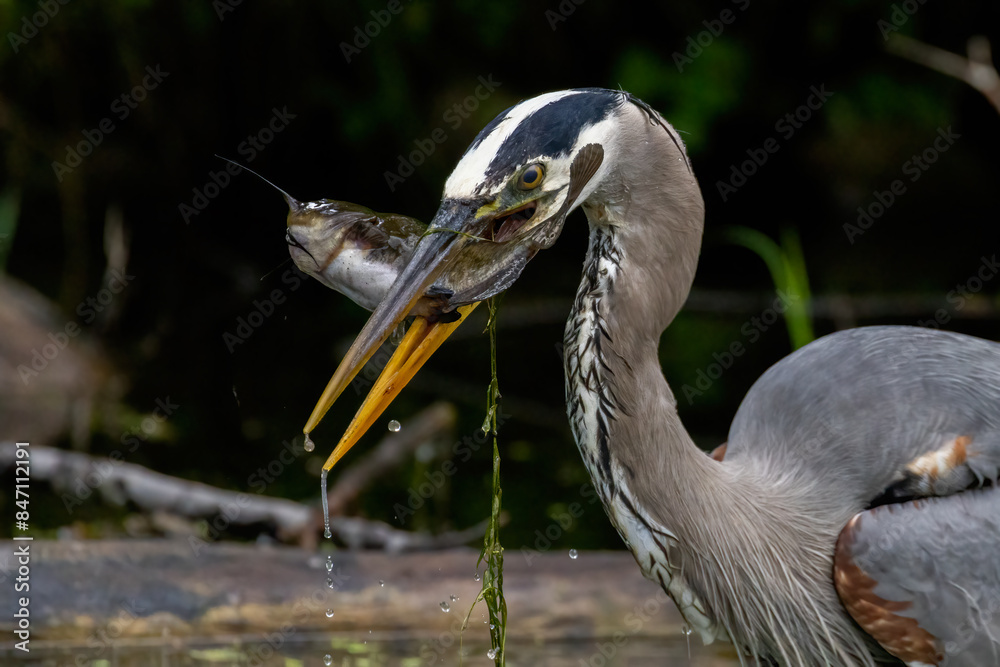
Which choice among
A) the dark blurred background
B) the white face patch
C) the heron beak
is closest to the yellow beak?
the heron beak

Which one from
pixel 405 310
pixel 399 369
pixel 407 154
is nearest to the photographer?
pixel 405 310

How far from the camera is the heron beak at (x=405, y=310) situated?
2.10 metres

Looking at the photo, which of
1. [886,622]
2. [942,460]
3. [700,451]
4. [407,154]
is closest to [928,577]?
[886,622]

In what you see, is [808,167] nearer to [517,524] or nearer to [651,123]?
[517,524]

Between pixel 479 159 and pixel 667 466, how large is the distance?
2.51 ft

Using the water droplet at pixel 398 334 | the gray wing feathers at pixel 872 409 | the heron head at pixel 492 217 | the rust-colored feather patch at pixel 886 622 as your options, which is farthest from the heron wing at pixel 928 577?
the water droplet at pixel 398 334

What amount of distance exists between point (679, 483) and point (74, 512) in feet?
9.42

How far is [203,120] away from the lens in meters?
9.24

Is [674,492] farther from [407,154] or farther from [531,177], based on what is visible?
[407,154]

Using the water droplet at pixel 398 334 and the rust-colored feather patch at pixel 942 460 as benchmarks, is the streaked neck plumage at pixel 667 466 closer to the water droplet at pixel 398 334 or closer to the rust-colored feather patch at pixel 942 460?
the rust-colored feather patch at pixel 942 460

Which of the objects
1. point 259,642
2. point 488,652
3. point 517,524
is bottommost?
point 517,524

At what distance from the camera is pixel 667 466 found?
2.48 meters

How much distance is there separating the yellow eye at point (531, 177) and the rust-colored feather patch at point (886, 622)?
106 centimetres

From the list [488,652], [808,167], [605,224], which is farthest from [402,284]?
[808,167]
